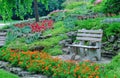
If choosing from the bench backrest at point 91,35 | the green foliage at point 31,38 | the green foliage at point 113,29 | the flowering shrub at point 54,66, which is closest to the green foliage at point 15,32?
the green foliage at point 31,38

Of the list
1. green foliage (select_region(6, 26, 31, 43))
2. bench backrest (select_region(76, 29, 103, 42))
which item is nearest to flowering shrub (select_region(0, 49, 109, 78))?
bench backrest (select_region(76, 29, 103, 42))

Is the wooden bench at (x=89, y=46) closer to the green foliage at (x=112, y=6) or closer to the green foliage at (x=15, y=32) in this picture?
the green foliage at (x=112, y=6)

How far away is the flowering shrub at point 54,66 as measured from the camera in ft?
21.9

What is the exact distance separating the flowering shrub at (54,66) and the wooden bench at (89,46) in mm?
1015

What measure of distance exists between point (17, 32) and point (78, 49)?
4660mm

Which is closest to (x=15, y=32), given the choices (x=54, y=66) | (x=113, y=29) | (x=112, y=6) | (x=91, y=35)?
(x=112, y=6)

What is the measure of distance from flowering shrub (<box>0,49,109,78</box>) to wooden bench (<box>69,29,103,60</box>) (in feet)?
3.33

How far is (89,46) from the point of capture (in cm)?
869

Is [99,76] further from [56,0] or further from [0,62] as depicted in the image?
[56,0]

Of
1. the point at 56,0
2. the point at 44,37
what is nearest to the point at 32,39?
the point at 44,37

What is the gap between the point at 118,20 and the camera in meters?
10.1

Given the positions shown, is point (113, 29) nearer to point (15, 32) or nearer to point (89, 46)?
point (89, 46)

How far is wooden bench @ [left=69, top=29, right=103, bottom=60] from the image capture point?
8.55 m

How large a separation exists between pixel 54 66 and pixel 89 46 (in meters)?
1.59
